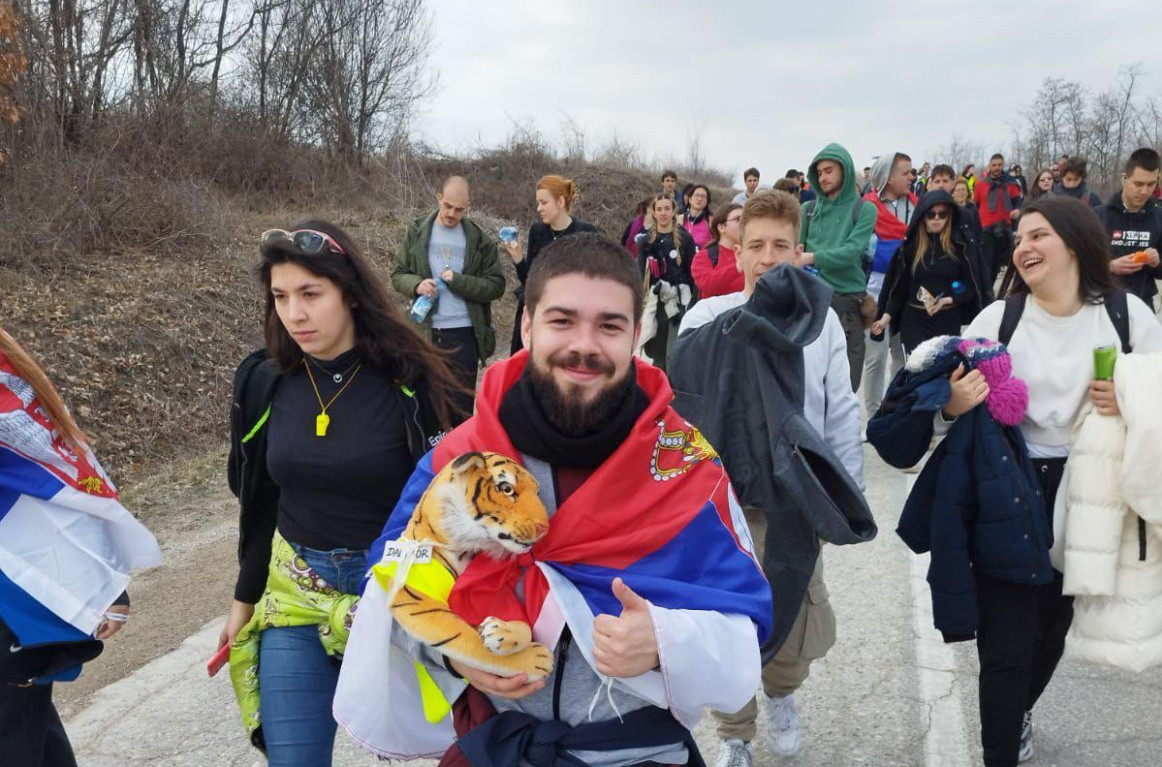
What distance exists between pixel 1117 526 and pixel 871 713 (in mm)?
1369

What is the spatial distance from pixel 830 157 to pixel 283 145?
16156 mm

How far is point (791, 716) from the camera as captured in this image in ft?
11.5

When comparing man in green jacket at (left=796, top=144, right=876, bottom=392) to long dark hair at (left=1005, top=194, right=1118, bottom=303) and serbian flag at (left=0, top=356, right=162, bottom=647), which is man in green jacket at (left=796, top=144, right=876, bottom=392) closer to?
long dark hair at (left=1005, top=194, right=1118, bottom=303)

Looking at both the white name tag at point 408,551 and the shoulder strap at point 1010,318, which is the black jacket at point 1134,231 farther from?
the white name tag at point 408,551

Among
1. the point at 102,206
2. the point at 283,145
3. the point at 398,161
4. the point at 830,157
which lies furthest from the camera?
the point at 398,161

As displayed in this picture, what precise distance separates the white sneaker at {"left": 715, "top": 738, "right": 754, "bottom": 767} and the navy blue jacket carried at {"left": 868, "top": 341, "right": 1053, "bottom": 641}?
0.89m

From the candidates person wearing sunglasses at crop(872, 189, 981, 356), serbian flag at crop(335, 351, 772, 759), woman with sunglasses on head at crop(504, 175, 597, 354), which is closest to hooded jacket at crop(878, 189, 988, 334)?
person wearing sunglasses at crop(872, 189, 981, 356)

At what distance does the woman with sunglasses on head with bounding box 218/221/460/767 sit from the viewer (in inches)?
104

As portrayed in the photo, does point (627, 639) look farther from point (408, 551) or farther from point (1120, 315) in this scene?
point (1120, 315)

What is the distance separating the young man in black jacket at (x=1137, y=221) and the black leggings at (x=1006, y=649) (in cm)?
459

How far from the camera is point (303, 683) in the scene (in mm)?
2596

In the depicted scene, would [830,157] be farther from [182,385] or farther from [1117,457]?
[182,385]

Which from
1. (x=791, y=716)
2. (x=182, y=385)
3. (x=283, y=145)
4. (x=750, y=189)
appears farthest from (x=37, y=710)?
(x=283, y=145)

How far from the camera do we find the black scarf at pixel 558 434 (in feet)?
6.49
